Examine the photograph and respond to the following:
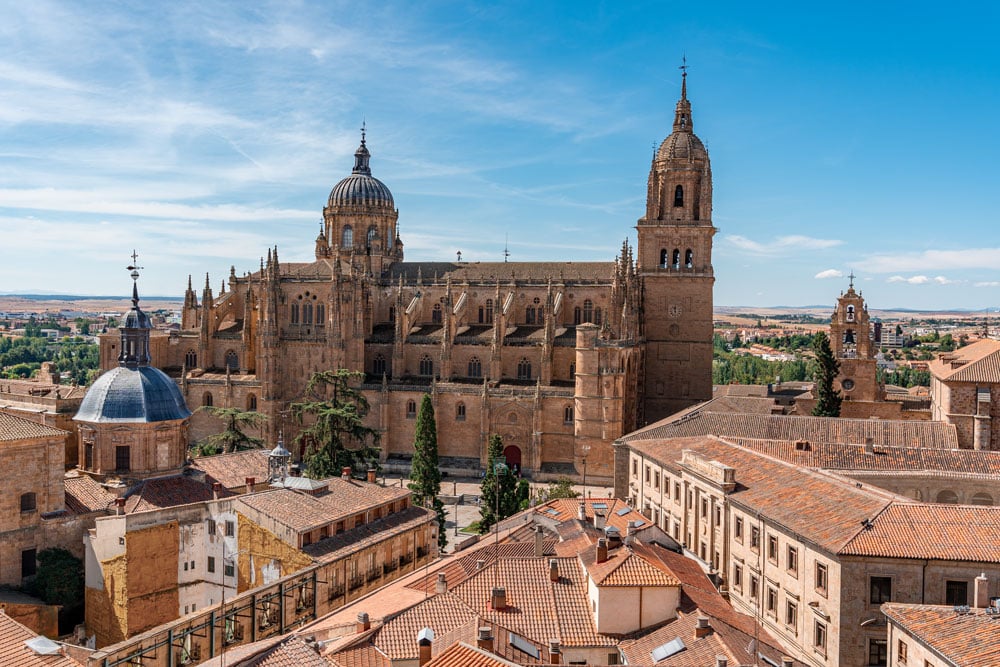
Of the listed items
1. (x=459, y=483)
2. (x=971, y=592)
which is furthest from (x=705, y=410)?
(x=971, y=592)

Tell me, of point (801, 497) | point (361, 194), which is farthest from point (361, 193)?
point (801, 497)

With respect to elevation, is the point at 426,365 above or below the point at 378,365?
above

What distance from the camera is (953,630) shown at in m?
20.6

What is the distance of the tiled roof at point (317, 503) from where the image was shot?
103ft

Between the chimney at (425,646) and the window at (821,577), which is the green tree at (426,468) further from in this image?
the chimney at (425,646)

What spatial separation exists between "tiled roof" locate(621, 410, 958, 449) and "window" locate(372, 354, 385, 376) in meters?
27.1

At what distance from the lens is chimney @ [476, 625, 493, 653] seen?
2017cm

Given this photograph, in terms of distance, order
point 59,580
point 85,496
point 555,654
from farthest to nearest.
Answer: point 85,496
point 59,580
point 555,654

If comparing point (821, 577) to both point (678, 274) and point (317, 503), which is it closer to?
point (317, 503)

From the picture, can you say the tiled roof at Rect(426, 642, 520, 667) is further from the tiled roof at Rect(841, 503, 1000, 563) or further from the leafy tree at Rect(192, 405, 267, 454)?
the leafy tree at Rect(192, 405, 267, 454)

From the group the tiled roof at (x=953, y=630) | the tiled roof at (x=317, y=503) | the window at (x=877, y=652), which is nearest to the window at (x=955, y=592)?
the window at (x=877, y=652)

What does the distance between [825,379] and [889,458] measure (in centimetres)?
2131

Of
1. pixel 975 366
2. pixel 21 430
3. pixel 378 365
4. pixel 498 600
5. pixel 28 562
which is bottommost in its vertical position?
pixel 28 562

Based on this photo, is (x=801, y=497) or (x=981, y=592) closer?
(x=981, y=592)
